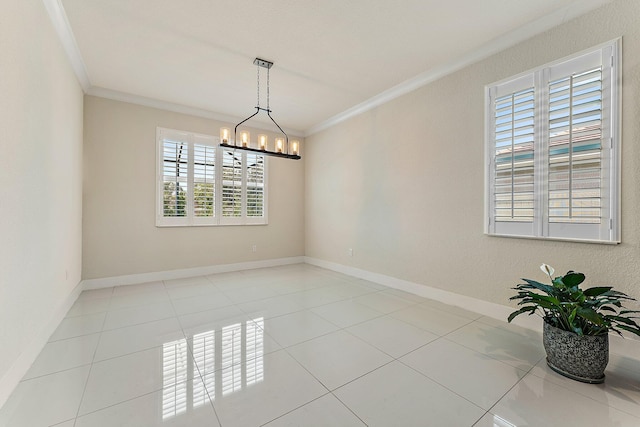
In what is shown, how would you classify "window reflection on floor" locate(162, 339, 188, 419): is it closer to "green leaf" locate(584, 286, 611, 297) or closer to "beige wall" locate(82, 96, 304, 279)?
"beige wall" locate(82, 96, 304, 279)

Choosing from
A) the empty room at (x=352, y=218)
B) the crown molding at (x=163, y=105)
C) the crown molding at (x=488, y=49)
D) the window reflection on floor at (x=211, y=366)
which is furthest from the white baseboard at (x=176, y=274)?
the crown molding at (x=488, y=49)

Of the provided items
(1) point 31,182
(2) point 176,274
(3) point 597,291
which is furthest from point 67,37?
(3) point 597,291

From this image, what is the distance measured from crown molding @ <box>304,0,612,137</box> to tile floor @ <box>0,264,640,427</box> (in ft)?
9.37

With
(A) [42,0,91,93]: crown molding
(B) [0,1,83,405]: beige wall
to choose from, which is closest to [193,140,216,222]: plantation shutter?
(A) [42,0,91,93]: crown molding

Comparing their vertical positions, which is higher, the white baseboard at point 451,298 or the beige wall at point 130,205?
the beige wall at point 130,205

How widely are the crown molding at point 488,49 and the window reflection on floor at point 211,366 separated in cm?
359

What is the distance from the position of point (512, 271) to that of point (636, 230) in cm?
93

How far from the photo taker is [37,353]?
2.06m

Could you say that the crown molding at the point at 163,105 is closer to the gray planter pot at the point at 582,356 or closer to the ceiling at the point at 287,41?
the ceiling at the point at 287,41

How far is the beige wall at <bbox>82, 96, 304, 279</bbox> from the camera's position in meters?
3.81

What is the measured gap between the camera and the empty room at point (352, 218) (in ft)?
5.46

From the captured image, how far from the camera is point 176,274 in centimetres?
443

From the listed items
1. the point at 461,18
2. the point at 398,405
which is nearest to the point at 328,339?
the point at 398,405

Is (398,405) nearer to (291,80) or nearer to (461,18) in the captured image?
(461,18)
